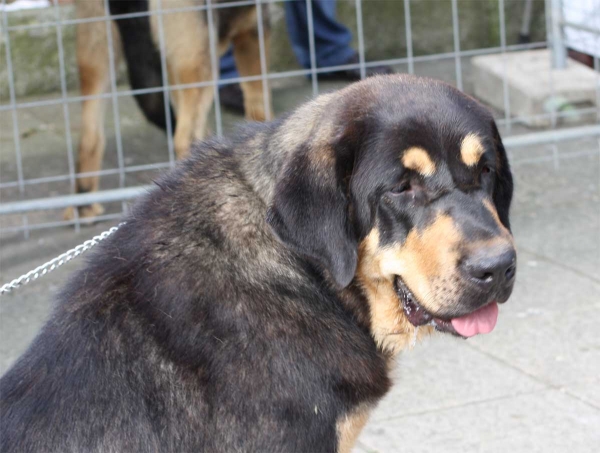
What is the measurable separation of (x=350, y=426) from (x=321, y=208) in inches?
26.9

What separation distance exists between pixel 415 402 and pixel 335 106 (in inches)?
69.6

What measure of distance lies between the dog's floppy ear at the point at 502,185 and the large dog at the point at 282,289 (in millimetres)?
93

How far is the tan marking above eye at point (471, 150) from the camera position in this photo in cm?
295

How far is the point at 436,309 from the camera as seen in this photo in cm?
292

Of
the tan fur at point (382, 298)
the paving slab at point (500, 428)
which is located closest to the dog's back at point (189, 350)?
the tan fur at point (382, 298)

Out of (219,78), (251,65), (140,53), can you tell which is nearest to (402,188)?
(140,53)

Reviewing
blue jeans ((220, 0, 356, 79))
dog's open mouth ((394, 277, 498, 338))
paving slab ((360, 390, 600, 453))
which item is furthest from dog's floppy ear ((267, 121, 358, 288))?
blue jeans ((220, 0, 356, 79))

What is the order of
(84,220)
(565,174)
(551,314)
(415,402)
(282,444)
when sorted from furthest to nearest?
(565,174)
(84,220)
(551,314)
(415,402)
(282,444)

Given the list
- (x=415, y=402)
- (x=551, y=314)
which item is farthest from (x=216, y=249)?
(x=551, y=314)

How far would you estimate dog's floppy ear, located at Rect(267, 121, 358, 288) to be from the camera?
9.41ft

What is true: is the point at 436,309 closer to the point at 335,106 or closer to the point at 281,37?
the point at 335,106

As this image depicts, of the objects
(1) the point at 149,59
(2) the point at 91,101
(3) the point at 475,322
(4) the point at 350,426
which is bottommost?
(4) the point at 350,426

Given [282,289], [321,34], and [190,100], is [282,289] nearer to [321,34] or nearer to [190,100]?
[190,100]

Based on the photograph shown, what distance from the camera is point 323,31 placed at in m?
8.47
